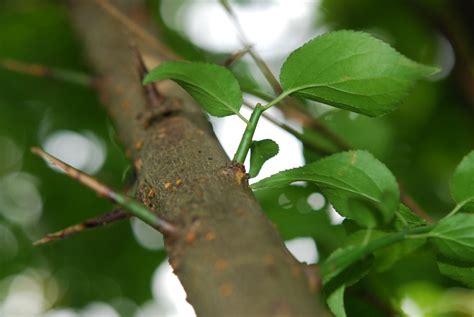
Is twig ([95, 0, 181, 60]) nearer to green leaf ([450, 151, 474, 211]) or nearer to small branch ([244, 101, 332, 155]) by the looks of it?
small branch ([244, 101, 332, 155])

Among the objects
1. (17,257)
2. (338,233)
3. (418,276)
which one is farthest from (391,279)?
(17,257)

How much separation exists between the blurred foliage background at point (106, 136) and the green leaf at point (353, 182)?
26.2 inches

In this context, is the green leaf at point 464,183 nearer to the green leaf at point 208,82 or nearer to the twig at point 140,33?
the green leaf at point 208,82

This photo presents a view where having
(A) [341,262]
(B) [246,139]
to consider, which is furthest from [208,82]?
(A) [341,262]

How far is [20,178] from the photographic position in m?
1.61

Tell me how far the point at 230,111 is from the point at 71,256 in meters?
1.06

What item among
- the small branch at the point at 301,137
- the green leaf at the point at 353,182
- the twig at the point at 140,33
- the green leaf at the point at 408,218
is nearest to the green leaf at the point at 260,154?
the green leaf at the point at 353,182

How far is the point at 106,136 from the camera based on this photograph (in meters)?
1.47

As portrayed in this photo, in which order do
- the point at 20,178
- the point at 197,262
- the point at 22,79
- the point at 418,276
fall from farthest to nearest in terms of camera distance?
1. the point at 20,178
2. the point at 22,79
3. the point at 418,276
4. the point at 197,262

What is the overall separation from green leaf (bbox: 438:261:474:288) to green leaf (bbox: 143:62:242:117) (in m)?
0.23

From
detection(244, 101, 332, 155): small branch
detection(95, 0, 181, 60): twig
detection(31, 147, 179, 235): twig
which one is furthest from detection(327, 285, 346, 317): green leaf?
detection(95, 0, 181, 60): twig

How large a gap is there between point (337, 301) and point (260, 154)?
0.47ft

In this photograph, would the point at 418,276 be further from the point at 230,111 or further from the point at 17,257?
the point at 17,257

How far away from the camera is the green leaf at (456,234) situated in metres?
0.49
